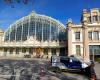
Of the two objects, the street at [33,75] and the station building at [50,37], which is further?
the station building at [50,37]

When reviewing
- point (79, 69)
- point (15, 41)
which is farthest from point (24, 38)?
point (79, 69)

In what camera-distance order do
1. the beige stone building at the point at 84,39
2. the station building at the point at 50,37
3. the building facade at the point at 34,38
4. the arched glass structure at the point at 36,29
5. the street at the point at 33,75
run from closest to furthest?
the street at the point at 33,75 < the beige stone building at the point at 84,39 < the station building at the point at 50,37 < the building facade at the point at 34,38 < the arched glass structure at the point at 36,29

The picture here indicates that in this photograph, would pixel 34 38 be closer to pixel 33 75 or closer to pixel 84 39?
pixel 84 39

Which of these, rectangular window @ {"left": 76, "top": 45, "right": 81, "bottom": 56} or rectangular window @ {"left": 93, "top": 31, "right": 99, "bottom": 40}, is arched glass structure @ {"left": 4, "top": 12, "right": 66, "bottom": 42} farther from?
rectangular window @ {"left": 93, "top": 31, "right": 99, "bottom": 40}

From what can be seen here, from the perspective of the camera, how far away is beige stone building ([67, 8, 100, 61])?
55.2 metres

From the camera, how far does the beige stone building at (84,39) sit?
55.2 m

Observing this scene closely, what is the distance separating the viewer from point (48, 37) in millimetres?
63250

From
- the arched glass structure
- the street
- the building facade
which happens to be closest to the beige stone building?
the building facade

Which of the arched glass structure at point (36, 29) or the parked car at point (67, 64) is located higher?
the arched glass structure at point (36, 29)

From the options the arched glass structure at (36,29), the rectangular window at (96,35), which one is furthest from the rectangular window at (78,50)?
the arched glass structure at (36,29)

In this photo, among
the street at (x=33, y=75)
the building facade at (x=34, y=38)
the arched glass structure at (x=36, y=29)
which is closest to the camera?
the street at (x=33, y=75)

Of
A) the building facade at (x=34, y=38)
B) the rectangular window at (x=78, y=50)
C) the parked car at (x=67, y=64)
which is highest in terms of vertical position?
the building facade at (x=34, y=38)

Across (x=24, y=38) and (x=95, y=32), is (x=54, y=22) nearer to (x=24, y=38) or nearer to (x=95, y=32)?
(x=24, y=38)

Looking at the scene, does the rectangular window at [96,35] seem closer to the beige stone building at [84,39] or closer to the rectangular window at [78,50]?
the beige stone building at [84,39]
